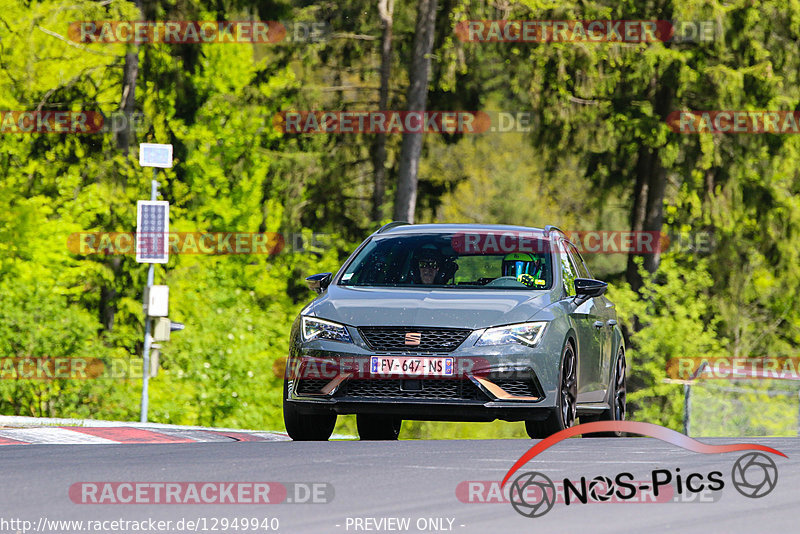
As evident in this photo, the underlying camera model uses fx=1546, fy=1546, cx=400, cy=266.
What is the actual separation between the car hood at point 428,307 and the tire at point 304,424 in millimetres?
809

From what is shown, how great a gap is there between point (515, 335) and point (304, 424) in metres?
1.94

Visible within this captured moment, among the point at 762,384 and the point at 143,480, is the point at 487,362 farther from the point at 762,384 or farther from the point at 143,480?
the point at 762,384

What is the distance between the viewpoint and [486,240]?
13117 mm

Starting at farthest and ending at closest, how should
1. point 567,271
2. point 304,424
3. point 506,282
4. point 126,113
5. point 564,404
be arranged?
1. point 126,113
2. point 567,271
3. point 506,282
4. point 304,424
5. point 564,404

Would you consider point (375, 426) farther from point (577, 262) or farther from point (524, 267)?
point (524, 267)

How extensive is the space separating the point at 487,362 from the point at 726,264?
94.4 ft

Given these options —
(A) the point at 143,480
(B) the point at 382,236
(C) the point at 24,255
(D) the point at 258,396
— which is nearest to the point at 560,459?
(A) the point at 143,480

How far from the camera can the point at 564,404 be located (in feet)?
39.5

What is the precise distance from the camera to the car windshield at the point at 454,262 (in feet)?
42.2

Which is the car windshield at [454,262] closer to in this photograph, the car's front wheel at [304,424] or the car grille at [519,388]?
the car's front wheel at [304,424]

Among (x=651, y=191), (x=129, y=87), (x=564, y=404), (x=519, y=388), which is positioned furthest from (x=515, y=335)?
(x=651, y=191)

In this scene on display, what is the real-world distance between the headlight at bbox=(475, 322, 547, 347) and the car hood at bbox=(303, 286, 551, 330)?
5 centimetres

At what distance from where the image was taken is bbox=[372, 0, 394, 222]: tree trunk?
38.8 metres

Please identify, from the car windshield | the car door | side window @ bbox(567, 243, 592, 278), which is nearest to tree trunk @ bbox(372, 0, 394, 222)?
side window @ bbox(567, 243, 592, 278)
